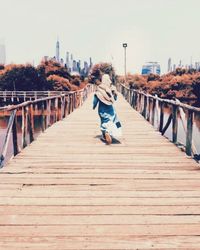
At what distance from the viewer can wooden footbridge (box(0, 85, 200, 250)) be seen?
3299 mm

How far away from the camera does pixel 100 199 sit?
14.2ft

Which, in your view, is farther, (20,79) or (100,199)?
(20,79)

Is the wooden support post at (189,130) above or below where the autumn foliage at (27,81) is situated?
below

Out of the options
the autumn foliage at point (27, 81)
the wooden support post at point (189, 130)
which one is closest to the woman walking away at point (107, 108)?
the wooden support post at point (189, 130)

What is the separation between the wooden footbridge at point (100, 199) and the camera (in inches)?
130

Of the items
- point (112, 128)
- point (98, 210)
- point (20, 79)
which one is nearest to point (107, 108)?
point (112, 128)

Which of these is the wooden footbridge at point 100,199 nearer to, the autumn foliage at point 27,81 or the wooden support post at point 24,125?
the wooden support post at point 24,125

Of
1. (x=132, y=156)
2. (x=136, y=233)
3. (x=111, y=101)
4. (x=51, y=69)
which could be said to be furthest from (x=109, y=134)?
(x=51, y=69)

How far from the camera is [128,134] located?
32.3ft

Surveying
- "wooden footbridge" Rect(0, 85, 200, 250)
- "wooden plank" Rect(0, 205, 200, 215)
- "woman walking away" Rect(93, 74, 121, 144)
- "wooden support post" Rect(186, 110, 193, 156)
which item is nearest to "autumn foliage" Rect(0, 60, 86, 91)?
"woman walking away" Rect(93, 74, 121, 144)

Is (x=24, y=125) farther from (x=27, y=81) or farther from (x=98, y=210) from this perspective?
(x=27, y=81)

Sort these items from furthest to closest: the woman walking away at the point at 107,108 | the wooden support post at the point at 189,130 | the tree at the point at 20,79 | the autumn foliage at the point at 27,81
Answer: the tree at the point at 20,79 → the autumn foliage at the point at 27,81 → the woman walking away at the point at 107,108 → the wooden support post at the point at 189,130

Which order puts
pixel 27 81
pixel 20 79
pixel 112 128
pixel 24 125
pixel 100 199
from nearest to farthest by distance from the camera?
pixel 100 199 < pixel 24 125 < pixel 112 128 < pixel 27 81 < pixel 20 79

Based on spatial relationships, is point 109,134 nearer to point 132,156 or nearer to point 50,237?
point 132,156
